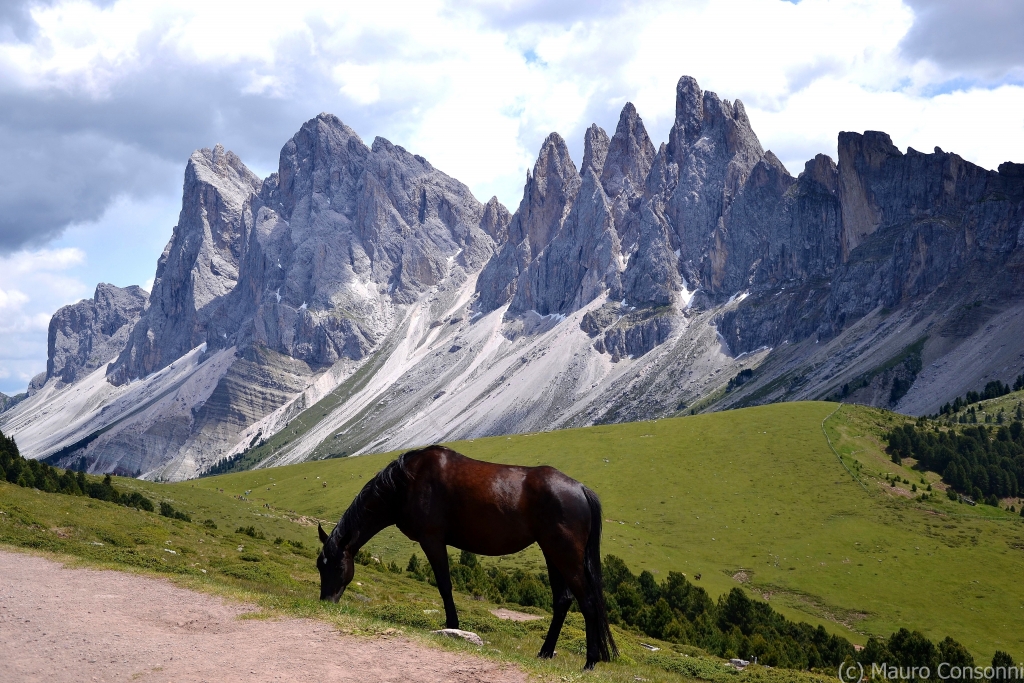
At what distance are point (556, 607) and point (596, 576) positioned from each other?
124cm

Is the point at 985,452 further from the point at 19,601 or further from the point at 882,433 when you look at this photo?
the point at 19,601

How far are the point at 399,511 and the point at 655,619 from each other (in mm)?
21970

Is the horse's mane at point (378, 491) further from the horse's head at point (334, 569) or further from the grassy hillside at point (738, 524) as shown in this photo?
the grassy hillside at point (738, 524)

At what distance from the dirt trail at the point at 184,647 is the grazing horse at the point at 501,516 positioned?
3.56 meters

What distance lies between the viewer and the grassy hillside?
34281 millimetres

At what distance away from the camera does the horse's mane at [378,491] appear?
21016 millimetres

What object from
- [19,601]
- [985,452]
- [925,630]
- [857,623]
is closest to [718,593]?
[857,623]

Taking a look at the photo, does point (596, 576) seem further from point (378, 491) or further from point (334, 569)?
point (334, 569)

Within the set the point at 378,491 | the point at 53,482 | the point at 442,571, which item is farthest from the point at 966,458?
the point at 378,491

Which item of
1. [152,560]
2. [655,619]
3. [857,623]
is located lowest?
[857,623]

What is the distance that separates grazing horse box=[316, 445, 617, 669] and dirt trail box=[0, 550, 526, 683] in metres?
3.56

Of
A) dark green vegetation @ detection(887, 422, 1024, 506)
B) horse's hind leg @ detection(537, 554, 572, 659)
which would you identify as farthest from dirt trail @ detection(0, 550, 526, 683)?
dark green vegetation @ detection(887, 422, 1024, 506)

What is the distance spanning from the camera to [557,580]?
19.6m

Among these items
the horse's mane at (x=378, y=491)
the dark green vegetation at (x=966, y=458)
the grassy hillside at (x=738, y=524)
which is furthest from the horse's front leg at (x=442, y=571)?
the dark green vegetation at (x=966, y=458)
